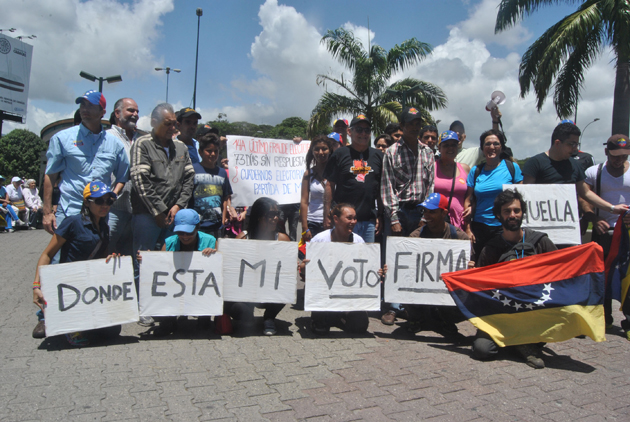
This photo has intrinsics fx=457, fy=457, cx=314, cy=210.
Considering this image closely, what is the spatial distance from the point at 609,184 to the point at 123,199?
540 centimetres

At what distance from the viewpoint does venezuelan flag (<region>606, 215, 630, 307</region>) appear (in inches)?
191

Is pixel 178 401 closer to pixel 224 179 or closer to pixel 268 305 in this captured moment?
pixel 268 305

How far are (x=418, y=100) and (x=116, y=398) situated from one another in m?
19.9

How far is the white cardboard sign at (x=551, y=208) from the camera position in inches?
197

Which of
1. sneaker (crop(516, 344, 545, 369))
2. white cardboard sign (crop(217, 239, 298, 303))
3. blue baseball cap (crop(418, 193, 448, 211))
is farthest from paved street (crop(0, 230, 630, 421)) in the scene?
blue baseball cap (crop(418, 193, 448, 211))

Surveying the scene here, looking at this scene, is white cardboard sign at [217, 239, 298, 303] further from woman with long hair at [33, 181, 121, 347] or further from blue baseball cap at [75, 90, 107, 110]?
blue baseball cap at [75, 90, 107, 110]

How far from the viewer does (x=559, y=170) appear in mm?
5176

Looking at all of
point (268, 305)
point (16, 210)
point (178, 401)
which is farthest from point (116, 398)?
A: point (16, 210)

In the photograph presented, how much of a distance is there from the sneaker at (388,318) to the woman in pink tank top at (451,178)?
125cm

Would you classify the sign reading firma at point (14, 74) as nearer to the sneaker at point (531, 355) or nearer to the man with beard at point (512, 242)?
the man with beard at point (512, 242)

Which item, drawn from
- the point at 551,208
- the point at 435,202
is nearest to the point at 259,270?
the point at 435,202

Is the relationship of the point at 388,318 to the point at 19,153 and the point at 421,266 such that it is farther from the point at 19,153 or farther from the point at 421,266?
the point at 19,153

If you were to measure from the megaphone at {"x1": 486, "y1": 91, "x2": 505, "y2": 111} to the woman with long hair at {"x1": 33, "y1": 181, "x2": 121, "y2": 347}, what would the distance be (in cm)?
466

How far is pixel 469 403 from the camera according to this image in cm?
310
